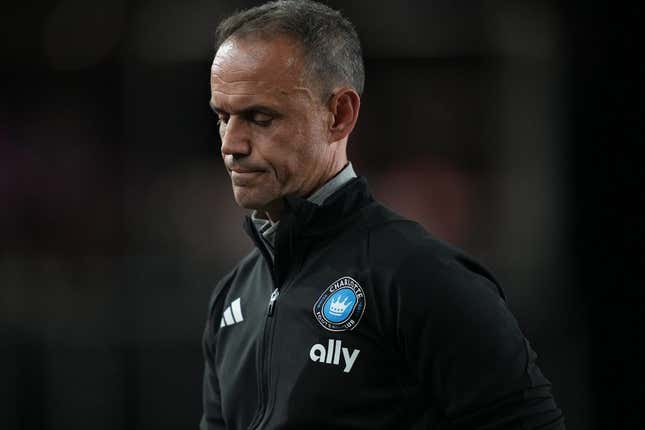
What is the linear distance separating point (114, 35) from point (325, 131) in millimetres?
3333

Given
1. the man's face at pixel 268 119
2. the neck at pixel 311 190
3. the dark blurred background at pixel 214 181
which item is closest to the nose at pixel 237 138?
the man's face at pixel 268 119

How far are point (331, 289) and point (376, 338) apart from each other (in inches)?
5.1

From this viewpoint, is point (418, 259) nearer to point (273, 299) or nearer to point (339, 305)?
point (339, 305)

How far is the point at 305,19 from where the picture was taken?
1.69 metres

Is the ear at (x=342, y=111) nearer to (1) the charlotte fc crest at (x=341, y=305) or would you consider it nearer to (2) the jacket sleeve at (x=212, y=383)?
(1) the charlotte fc crest at (x=341, y=305)

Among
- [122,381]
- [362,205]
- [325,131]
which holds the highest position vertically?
[325,131]

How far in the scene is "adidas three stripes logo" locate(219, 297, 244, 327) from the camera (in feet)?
6.10

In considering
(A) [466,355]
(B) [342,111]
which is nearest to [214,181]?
(B) [342,111]

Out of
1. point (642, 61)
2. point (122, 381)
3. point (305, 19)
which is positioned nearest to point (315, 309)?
point (305, 19)

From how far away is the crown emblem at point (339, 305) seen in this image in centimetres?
157

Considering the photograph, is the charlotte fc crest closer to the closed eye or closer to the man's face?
the man's face

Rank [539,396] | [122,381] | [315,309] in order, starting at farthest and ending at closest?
[122,381] < [315,309] < [539,396]

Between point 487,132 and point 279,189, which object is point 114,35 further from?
point 279,189

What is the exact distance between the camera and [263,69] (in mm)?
1636
